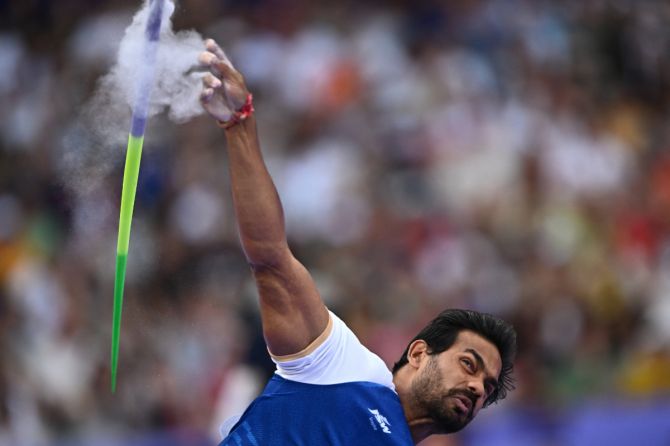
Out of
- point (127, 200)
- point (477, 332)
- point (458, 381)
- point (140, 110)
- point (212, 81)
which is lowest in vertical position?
point (458, 381)

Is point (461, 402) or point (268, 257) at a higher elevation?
point (268, 257)

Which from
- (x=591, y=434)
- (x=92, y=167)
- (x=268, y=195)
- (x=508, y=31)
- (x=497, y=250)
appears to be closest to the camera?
(x=268, y=195)

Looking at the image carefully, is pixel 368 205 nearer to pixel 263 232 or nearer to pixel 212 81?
pixel 263 232

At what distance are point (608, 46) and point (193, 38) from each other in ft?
32.7

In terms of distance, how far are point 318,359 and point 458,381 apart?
23.3 inches

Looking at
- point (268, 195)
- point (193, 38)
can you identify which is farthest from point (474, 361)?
point (193, 38)

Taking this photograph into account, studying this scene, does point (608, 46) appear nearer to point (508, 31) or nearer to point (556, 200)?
point (508, 31)

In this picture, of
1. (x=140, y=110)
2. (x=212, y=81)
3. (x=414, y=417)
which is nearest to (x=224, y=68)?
(x=212, y=81)

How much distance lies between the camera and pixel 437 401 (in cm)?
456

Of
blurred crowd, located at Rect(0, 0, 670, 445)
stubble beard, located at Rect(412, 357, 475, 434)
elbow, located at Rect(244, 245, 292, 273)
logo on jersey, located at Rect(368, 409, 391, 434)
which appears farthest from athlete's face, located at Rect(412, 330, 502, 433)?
blurred crowd, located at Rect(0, 0, 670, 445)

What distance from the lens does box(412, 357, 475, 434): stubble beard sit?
4.56 meters

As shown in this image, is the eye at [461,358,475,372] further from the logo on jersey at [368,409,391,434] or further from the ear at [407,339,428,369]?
the logo on jersey at [368,409,391,434]

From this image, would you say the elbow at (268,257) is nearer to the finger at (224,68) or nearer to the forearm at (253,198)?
the forearm at (253,198)

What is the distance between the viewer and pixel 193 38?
4289 mm
